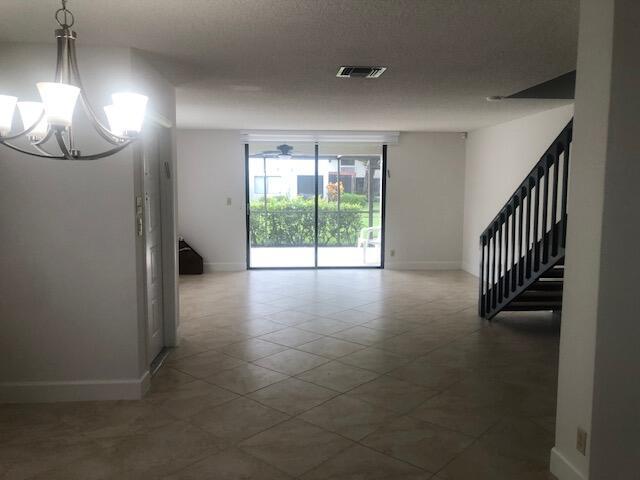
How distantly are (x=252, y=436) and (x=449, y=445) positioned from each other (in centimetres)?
114

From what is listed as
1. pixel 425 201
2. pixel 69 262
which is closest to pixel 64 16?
pixel 69 262

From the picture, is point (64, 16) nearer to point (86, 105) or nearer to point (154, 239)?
point (86, 105)

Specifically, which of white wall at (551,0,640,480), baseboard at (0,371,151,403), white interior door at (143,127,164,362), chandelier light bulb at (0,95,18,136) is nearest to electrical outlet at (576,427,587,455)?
white wall at (551,0,640,480)

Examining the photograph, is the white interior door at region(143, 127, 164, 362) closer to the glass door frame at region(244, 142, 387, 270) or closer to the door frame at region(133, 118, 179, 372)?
the door frame at region(133, 118, 179, 372)

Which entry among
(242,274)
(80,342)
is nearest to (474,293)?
(242,274)

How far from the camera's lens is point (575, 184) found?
8.01 feet

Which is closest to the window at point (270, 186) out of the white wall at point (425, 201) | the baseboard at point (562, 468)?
the white wall at point (425, 201)

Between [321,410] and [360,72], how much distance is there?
2.51 meters

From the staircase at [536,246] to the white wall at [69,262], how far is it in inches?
127

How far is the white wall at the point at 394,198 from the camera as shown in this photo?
8516 mm

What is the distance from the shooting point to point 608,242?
7.26 feet

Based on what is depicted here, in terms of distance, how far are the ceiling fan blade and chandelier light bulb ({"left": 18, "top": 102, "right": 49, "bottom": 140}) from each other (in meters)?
3.92

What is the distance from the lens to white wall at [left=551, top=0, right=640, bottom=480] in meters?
2.16

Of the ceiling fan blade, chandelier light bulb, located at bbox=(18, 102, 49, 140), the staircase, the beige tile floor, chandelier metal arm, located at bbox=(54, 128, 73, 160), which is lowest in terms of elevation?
the beige tile floor
